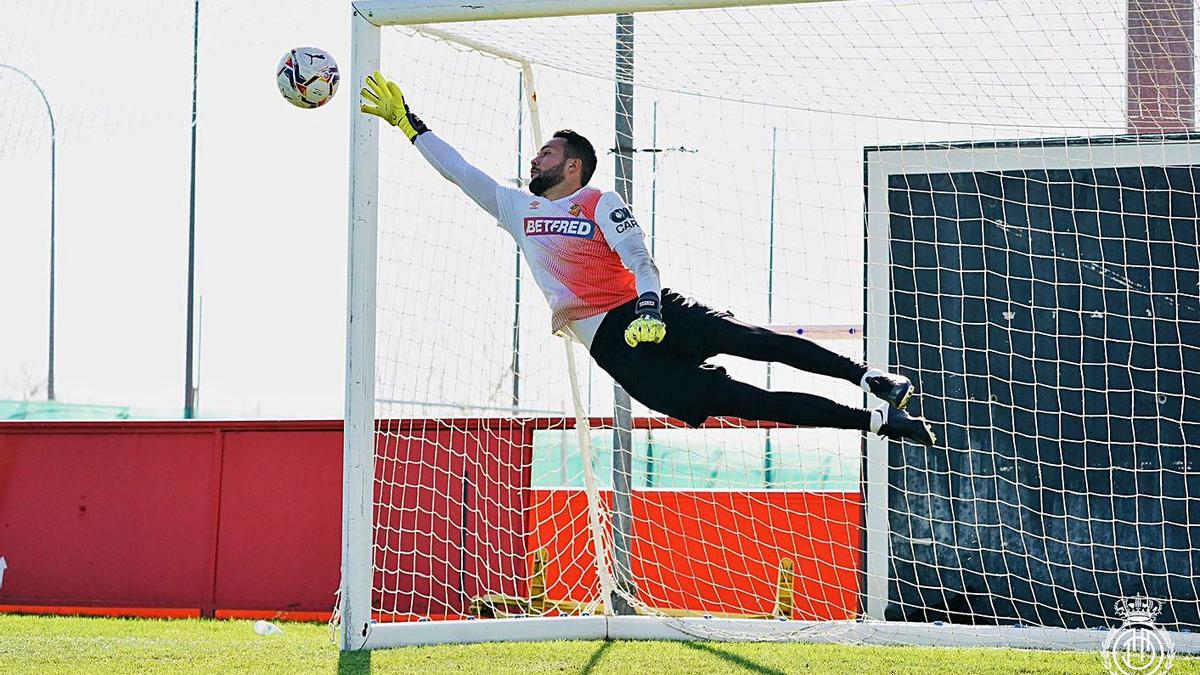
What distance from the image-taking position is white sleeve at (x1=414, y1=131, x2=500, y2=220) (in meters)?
6.87

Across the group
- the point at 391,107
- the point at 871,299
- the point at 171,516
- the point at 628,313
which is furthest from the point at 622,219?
the point at 171,516

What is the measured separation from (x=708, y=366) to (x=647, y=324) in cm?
56

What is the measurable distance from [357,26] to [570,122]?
5.60ft

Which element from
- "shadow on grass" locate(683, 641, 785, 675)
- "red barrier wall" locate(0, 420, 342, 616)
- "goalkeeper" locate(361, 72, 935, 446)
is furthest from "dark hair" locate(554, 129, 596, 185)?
"red barrier wall" locate(0, 420, 342, 616)

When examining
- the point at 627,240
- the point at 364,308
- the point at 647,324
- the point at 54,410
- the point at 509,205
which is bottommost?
A: the point at 54,410

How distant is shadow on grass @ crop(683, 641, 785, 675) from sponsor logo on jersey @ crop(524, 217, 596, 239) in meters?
2.35

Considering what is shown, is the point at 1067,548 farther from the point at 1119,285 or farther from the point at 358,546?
the point at 358,546

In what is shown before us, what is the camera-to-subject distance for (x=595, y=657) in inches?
293

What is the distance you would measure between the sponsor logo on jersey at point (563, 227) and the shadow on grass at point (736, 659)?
7.71 ft

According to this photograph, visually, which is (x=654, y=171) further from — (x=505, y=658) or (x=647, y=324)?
(x=505, y=658)

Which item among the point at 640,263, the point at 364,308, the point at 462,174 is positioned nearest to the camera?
the point at 640,263

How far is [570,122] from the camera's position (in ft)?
29.2

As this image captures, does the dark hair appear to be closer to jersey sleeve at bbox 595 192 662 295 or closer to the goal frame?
jersey sleeve at bbox 595 192 662 295

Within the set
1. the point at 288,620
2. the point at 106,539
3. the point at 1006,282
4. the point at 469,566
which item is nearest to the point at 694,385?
the point at 1006,282
